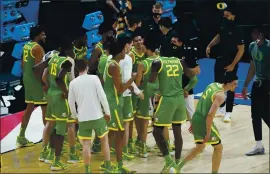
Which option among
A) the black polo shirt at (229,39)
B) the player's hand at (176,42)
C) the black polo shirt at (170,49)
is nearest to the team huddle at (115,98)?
the black polo shirt at (170,49)

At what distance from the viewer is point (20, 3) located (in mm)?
14969

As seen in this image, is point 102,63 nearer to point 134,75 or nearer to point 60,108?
point 134,75

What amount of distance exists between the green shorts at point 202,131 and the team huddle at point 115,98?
0.01 meters

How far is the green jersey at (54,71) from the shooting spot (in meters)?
9.06

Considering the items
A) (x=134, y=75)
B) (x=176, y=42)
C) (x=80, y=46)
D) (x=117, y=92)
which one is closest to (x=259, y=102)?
(x=176, y=42)

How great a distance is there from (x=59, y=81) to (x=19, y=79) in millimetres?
5524

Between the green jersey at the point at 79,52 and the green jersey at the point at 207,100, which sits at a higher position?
the green jersey at the point at 79,52

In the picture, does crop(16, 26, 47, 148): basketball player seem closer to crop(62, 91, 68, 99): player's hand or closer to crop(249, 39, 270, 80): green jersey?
crop(62, 91, 68, 99): player's hand

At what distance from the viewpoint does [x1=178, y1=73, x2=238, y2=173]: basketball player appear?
8055mm

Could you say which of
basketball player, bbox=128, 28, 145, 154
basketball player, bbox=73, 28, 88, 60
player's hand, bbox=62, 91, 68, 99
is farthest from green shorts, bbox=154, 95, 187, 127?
basketball player, bbox=73, 28, 88, 60

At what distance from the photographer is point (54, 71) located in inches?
359

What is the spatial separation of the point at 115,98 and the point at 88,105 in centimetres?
54

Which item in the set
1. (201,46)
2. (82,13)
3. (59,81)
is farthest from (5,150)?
(201,46)

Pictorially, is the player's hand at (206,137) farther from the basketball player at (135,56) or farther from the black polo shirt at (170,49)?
the basketball player at (135,56)
